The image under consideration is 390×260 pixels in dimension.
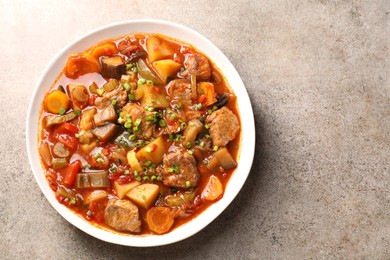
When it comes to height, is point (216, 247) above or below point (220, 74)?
below

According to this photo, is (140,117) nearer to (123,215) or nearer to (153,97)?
A: (153,97)

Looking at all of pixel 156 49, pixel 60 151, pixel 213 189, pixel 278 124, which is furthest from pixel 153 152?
pixel 278 124

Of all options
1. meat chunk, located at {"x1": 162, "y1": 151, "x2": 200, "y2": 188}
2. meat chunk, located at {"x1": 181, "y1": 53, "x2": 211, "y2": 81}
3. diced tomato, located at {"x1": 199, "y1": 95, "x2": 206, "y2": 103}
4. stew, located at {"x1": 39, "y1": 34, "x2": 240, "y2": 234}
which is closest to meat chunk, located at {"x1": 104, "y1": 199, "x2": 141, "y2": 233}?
stew, located at {"x1": 39, "y1": 34, "x2": 240, "y2": 234}

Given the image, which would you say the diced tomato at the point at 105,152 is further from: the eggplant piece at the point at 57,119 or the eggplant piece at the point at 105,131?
the eggplant piece at the point at 57,119

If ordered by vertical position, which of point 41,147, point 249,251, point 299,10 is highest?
point 299,10

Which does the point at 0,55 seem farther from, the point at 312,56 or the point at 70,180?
the point at 312,56

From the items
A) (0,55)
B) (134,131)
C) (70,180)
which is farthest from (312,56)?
(0,55)

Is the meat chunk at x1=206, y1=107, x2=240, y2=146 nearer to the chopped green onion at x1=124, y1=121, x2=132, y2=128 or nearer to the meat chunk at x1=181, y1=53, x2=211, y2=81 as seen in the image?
the meat chunk at x1=181, y1=53, x2=211, y2=81
